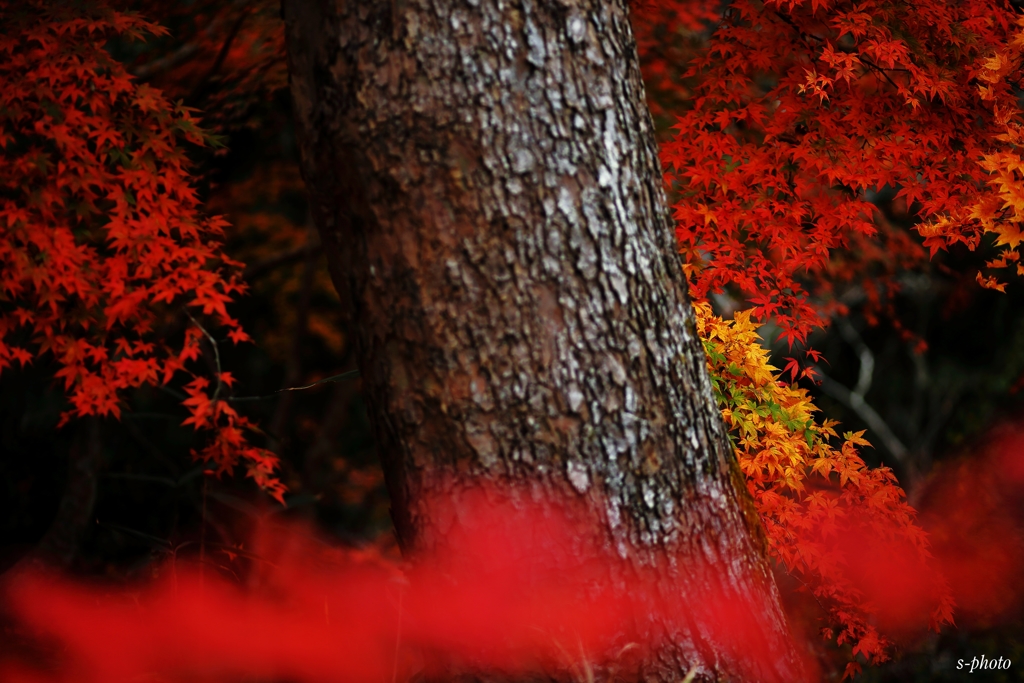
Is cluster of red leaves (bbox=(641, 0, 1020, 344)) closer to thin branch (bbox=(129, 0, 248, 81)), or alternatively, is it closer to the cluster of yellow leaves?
the cluster of yellow leaves

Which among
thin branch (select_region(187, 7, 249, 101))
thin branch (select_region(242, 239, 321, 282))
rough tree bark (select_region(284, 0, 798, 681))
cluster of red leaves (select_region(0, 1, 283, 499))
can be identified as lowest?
rough tree bark (select_region(284, 0, 798, 681))

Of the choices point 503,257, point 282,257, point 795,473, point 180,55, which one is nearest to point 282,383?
point 282,257

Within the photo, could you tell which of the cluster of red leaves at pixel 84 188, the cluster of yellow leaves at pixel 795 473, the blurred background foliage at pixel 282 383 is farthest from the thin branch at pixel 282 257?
the cluster of yellow leaves at pixel 795 473

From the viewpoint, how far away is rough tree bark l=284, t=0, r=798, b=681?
60.6 inches

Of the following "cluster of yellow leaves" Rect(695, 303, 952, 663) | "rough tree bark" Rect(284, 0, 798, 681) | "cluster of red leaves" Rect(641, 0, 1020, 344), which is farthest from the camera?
"cluster of red leaves" Rect(641, 0, 1020, 344)

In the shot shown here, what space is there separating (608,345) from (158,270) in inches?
90.9

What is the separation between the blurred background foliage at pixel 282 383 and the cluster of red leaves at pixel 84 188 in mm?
256

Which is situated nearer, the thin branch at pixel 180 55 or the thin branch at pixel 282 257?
the thin branch at pixel 180 55

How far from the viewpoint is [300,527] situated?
5.80 meters

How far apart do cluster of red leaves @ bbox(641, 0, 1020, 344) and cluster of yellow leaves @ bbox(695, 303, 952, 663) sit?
0.26m

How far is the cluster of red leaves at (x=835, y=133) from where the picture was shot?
2402 mm

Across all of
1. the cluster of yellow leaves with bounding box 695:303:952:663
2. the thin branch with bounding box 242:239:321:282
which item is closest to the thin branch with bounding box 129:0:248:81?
the thin branch with bounding box 242:239:321:282

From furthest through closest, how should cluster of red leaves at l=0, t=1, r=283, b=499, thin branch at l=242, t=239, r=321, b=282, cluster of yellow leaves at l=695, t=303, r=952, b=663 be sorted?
thin branch at l=242, t=239, r=321, b=282 → cluster of red leaves at l=0, t=1, r=283, b=499 → cluster of yellow leaves at l=695, t=303, r=952, b=663

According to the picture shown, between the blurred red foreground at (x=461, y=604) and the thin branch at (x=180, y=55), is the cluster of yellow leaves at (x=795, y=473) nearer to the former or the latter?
the blurred red foreground at (x=461, y=604)
